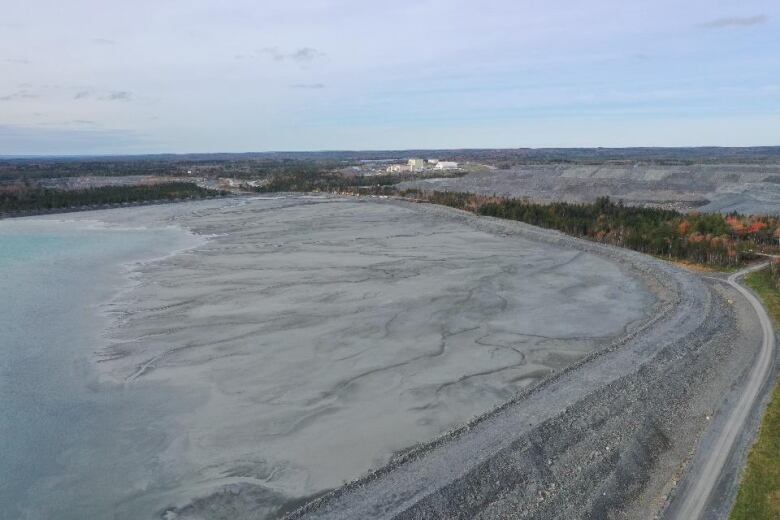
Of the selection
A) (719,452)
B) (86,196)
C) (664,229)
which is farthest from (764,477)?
(86,196)

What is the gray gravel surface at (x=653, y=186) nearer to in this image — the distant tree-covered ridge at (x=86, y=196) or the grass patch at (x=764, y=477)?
the distant tree-covered ridge at (x=86, y=196)

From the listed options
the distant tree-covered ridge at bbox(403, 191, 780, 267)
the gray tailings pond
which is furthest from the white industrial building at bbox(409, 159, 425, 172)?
the gray tailings pond

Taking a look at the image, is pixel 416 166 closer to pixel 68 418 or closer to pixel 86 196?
pixel 86 196

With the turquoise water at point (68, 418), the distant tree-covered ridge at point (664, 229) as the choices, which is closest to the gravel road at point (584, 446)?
the turquoise water at point (68, 418)

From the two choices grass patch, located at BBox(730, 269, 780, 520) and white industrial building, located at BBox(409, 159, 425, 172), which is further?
white industrial building, located at BBox(409, 159, 425, 172)

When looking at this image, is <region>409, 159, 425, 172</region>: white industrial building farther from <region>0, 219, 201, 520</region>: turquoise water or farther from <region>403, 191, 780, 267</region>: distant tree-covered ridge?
<region>0, 219, 201, 520</region>: turquoise water

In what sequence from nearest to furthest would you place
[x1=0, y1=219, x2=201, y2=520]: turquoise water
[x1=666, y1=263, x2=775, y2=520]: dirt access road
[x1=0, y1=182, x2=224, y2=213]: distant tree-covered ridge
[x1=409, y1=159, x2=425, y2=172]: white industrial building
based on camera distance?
1. [x1=666, y1=263, x2=775, y2=520]: dirt access road
2. [x1=0, y1=219, x2=201, y2=520]: turquoise water
3. [x1=0, y1=182, x2=224, y2=213]: distant tree-covered ridge
4. [x1=409, y1=159, x2=425, y2=172]: white industrial building
